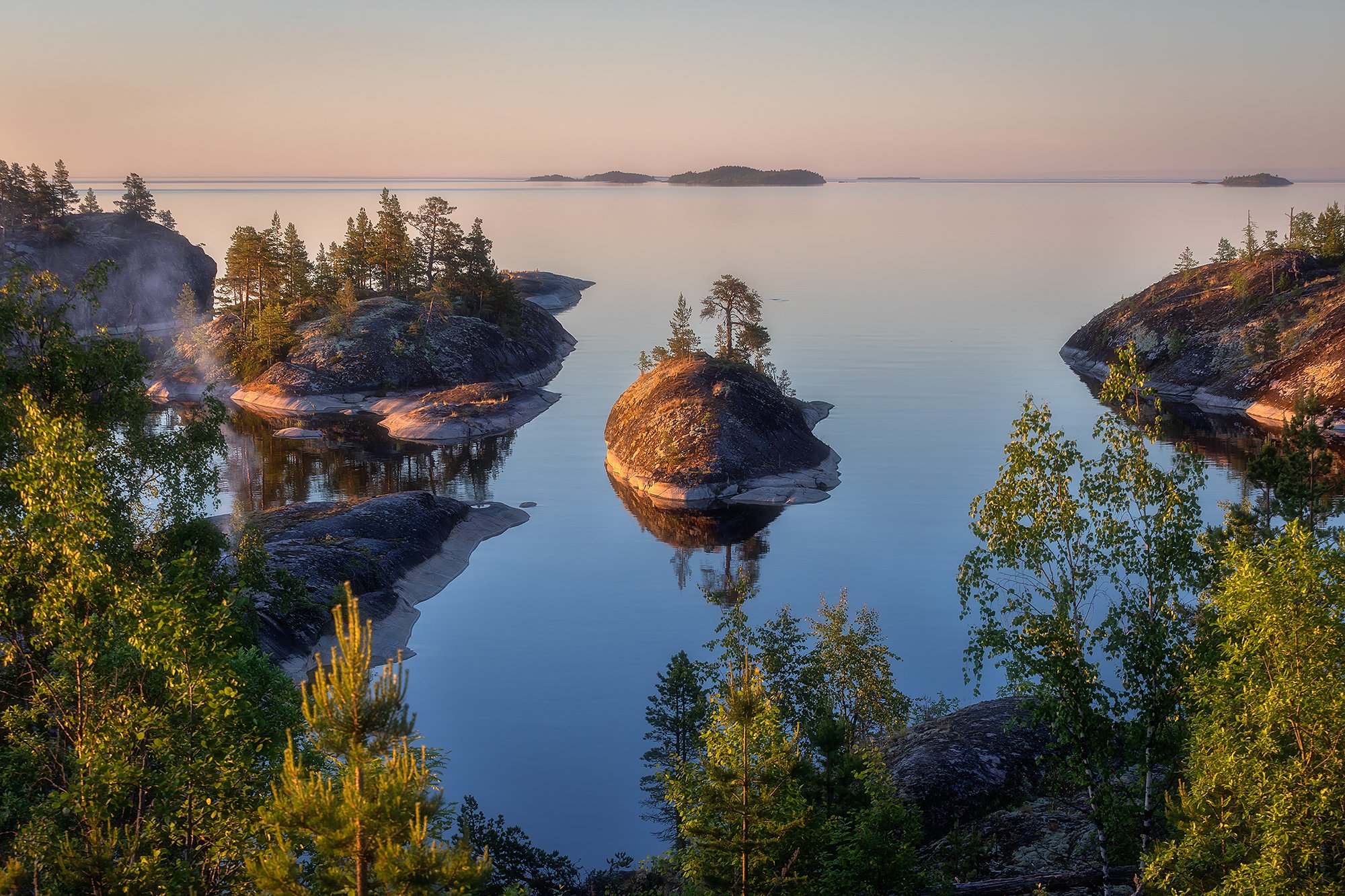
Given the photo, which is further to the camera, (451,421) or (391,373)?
(391,373)

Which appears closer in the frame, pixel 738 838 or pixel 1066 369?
pixel 738 838

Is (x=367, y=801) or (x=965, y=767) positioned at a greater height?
(x=367, y=801)

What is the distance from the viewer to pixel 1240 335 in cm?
12781

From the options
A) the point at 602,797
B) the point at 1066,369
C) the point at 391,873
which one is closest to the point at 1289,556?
the point at 391,873

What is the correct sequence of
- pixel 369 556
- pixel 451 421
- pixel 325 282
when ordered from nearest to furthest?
pixel 369 556 < pixel 451 421 < pixel 325 282

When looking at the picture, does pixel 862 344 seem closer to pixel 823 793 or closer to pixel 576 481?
pixel 576 481

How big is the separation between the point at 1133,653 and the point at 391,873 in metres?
17.2

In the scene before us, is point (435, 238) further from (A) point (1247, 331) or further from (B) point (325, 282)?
(A) point (1247, 331)

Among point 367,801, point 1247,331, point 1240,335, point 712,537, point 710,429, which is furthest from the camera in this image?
point 1240,335

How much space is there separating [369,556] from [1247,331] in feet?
354

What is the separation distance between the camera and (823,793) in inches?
1166

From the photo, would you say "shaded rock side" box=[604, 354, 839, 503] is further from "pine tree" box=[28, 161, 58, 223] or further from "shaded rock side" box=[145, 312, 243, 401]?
"pine tree" box=[28, 161, 58, 223]

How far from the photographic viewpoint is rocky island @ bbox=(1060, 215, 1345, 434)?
114688mm

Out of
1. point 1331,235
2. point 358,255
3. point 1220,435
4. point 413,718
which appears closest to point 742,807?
point 413,718
